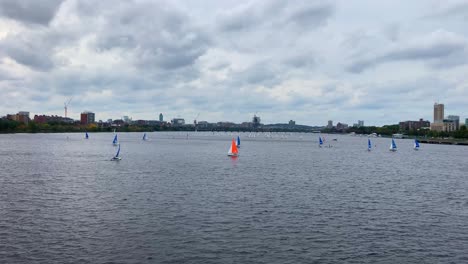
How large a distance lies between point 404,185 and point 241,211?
103ft

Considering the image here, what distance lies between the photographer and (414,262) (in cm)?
2723

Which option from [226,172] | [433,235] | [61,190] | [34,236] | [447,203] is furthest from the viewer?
[226,172]

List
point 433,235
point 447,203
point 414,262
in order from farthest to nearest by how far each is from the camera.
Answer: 1. point 447,203
2. point 433,235
3. point 414,262

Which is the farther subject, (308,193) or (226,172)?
(226,172)

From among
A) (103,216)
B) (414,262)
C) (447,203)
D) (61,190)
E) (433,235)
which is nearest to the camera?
(414,262)

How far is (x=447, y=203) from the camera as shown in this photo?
4712 cm

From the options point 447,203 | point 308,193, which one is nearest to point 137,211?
point 308,193

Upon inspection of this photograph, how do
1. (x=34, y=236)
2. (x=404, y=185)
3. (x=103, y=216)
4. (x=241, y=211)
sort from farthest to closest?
(x=404, y=185) < (x=241, y=211) < (x=103, y=216) < (x=34, y=236)

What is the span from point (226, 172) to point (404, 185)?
88.8 ft

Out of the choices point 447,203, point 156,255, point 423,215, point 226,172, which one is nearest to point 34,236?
point 156,255

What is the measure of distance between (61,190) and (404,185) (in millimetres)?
43275

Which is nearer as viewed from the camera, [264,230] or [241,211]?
[264,230]

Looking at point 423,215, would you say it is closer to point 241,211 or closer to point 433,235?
Result: point 433,235

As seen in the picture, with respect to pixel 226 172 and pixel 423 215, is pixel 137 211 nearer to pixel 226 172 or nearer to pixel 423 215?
pixel 423 215
